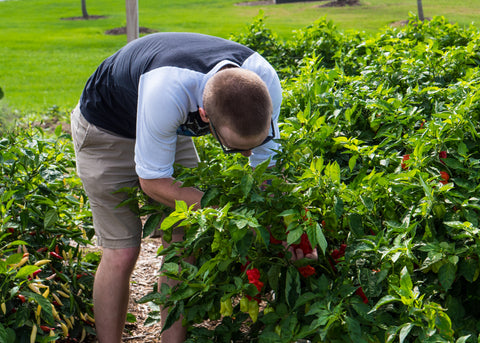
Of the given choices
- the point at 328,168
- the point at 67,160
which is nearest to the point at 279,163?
the point at 328,168

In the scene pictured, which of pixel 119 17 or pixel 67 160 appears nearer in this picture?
pixel 67 160

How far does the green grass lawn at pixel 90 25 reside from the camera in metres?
12.5

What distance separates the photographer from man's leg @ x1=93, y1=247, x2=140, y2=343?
2.90m

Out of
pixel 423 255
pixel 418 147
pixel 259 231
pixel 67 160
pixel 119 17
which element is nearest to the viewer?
pixel 259 231

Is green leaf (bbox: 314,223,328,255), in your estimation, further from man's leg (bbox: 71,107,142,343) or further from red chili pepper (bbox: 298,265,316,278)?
man's leg (bbox: 71,107,142,343)

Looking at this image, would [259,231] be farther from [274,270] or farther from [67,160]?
[67,160]

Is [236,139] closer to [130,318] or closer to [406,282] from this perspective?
[406,282]

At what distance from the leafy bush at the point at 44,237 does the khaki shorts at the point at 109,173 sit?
0.23 m

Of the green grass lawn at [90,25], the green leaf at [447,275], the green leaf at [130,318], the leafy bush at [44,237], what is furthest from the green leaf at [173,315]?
the green grass lawn at [90,25]

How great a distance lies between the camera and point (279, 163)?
2338 mm

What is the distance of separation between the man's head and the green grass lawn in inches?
288

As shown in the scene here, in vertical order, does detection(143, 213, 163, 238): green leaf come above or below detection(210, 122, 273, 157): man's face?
below

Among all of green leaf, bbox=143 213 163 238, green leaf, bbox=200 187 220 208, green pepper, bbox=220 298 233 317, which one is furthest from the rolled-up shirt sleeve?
green pepper, bbox=220 298 233 317

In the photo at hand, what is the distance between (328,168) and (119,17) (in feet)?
74.0
